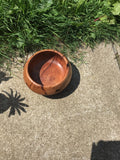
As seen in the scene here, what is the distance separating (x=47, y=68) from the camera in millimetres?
2512

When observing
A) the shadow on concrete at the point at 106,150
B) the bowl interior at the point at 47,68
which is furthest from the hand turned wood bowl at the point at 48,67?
the shadow on concrete at the point at 106,150

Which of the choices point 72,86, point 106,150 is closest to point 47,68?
point 72,86

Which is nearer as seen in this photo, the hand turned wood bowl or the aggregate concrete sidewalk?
the aggregate concrete sidewalk

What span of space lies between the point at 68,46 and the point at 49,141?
4.52 feet

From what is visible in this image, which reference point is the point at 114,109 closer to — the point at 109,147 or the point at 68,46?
the point at 109,147

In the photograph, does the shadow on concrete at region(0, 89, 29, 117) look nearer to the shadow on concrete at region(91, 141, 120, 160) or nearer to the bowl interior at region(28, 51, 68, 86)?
the bowl interior at region(28, 51, 68, 86)

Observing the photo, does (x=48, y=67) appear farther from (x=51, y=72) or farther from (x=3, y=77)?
(x=3, y=77)

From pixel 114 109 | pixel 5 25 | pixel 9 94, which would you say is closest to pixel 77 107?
pixel 114 109

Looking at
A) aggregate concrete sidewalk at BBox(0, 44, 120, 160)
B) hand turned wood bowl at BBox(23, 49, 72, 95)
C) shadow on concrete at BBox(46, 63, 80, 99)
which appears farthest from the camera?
shadow on concrete at BBox(46, 63, 80, 99)

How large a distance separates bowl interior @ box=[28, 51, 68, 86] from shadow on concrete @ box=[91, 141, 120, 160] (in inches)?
37.3

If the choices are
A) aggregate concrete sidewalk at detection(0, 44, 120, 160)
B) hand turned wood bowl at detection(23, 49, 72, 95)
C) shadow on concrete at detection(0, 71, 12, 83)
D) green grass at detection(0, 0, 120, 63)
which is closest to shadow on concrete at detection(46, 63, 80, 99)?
aggregate concrete sidewalk at detection(0, 44, 120, 160)

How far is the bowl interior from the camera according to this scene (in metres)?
2.40

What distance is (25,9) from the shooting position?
8.72 feet

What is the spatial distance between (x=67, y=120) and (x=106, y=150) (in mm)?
595
